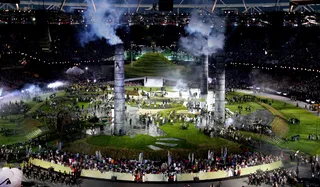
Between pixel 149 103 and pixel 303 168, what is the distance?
24.7m

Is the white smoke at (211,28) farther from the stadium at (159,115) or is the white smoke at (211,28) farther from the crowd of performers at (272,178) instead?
the crowd of performers at (272,178)

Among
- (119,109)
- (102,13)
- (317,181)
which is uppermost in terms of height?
(102,13)

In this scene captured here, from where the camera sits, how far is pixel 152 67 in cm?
8025

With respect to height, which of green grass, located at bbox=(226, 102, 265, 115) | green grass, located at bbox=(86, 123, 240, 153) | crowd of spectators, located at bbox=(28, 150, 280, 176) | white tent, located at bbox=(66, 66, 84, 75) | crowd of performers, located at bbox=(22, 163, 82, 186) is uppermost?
white tent, located at bbox=(66, 66, 84, 75)

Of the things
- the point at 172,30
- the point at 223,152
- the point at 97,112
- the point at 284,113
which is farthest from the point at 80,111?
the point at 172,30

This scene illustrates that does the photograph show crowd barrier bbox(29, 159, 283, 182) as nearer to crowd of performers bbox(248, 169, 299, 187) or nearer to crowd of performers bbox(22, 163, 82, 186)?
crowd of performers bbox(22, 163, 82, 186)

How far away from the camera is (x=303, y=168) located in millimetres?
29812

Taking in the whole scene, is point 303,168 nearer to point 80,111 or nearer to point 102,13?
point 102,13

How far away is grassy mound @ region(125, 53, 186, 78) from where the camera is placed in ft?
255

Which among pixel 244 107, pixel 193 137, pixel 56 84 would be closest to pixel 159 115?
pixel 193 137

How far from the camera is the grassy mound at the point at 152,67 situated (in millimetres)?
77812

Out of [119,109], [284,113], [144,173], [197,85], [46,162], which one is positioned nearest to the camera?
[144,173]

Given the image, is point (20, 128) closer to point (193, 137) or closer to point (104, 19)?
point (104, 19)

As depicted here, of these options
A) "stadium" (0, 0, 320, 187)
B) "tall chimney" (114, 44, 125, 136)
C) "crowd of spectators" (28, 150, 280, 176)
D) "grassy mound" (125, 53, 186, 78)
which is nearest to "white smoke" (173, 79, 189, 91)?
"stadium" (0, 0, 320, 187)
